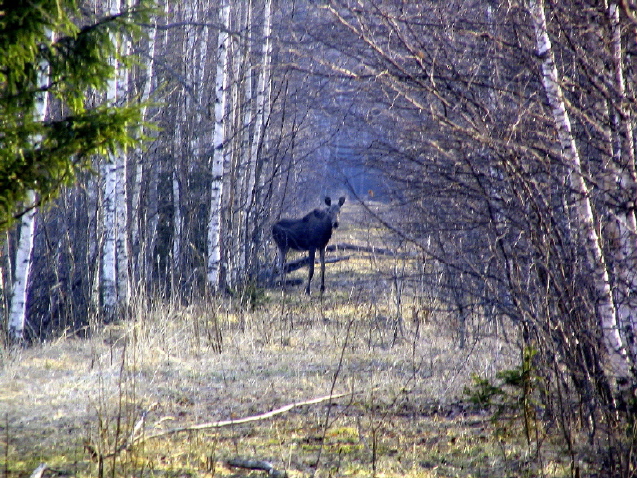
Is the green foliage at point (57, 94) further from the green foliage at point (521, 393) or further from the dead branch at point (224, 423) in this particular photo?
the green foliage at point (521, 393)

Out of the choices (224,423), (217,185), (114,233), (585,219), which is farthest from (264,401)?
(217,185)

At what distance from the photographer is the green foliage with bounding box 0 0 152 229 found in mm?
4469

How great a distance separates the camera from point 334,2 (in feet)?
15.3

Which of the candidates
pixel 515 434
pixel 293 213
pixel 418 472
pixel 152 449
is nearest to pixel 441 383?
pixel 515 434

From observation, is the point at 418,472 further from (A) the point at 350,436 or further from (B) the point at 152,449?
(B) the point at 152,449

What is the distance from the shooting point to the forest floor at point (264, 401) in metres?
4.57

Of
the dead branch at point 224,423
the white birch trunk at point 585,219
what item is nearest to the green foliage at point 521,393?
the white birch trunk at point 585,219

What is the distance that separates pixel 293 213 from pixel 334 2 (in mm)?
22168

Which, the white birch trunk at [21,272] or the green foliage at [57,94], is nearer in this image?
the green foliage at [57,94]

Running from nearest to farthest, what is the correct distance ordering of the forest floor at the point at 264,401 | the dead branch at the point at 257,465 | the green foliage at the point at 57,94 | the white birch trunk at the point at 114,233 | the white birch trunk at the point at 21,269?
the dead branch at the point at 257,465 → the green foliage at the point at 57,94 → the forest floor at the point at 264,401 → the white birch trunk at the point at 21,269 → the white birch trunk at the point at 114,233

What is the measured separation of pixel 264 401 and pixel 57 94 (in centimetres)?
328

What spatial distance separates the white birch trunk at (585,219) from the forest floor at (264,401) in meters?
0.82

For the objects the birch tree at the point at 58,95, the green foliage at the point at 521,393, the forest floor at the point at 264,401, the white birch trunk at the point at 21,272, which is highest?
→ the birch tree at the point at 58,95

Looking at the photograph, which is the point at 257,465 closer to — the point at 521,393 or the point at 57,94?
the point at 521,393
